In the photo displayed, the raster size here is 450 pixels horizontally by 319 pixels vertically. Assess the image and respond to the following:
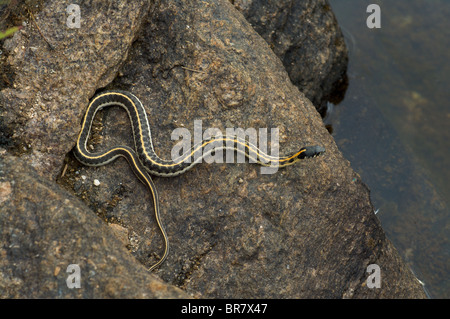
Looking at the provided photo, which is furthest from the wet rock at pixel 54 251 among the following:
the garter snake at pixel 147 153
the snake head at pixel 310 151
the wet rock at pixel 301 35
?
the wet rock at pixel 301 35

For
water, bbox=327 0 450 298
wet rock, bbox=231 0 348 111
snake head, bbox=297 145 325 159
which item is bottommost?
water, bbox=327 0 450 298

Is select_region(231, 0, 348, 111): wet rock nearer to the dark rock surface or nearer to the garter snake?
the dark rock surface

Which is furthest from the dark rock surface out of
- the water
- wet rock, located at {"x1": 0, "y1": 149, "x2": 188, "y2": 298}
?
the water

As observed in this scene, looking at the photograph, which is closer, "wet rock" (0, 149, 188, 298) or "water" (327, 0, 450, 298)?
"wet rock" (0, 149, 188, 298)

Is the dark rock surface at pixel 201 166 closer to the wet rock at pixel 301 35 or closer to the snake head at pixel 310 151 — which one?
the snake head at pixel 310 151

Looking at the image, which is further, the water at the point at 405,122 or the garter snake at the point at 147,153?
the water at the point at 405,122

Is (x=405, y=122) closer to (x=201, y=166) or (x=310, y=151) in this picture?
(x=310, y=151)

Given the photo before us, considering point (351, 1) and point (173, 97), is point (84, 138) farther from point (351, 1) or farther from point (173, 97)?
point (351, 1)
